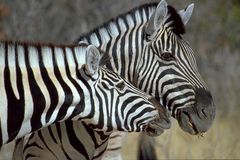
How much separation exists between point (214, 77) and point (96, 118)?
8985 mm

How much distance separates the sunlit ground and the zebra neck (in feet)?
10.1

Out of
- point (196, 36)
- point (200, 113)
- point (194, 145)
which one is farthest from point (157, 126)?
point (196, 36)

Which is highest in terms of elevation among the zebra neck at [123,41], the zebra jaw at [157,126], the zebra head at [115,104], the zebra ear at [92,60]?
the zebra neck at [123,41]

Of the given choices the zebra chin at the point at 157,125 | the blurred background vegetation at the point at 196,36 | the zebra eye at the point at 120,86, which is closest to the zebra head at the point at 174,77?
the zebra chin at the point at 157,125

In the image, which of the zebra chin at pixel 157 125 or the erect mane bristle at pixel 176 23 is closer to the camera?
the zebra chin at pixel 157 125

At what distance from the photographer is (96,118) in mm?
6016

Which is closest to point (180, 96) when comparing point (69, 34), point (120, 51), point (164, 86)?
point (164, 86)

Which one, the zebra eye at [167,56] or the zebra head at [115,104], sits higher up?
the zebra eye at [167,56]

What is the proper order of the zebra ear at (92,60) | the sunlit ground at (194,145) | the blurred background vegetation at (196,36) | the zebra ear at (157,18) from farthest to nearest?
the blurred background vegetation at (196,36), the sunlit ground at (194,145), the zebra ear at (157,18), the zebra ear at (92,60)

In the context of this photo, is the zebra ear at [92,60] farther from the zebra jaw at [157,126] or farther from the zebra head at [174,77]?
the zebra head at [174,77]

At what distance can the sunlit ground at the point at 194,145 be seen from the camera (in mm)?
10672

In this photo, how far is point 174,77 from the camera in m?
7.00

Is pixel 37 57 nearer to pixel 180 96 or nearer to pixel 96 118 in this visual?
pixel 96 118

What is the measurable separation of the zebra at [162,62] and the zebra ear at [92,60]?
910 millimetres
